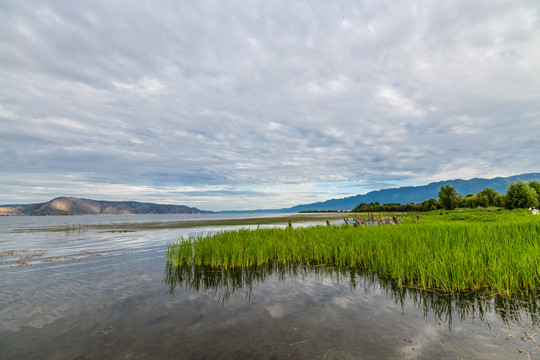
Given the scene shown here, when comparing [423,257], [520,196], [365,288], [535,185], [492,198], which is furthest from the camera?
[492,198]

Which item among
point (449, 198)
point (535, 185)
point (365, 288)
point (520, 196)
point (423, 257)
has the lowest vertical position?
point (365, 288)

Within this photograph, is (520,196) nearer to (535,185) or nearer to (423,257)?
(535,185)

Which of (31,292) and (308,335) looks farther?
(31,292)

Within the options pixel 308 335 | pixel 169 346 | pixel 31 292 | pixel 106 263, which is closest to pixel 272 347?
pixel 308 335

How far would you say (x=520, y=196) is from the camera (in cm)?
3575

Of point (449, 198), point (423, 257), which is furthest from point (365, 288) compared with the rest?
point (449, 198)

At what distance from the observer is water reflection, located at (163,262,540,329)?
5062mm

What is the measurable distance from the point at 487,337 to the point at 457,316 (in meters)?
0.94

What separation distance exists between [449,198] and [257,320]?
72395 mm

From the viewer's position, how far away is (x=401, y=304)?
581 centimetres

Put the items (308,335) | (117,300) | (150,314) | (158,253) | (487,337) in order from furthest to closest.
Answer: (158,253) < (117,300) < (150,314) < (308,335) < (487,337)

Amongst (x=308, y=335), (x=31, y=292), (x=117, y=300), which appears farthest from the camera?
(x=31, y=292)

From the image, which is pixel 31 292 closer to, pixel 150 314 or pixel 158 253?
pixel 150 314

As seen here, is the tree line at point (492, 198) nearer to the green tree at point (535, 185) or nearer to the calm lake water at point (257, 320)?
the green tree at point (535, 185)
